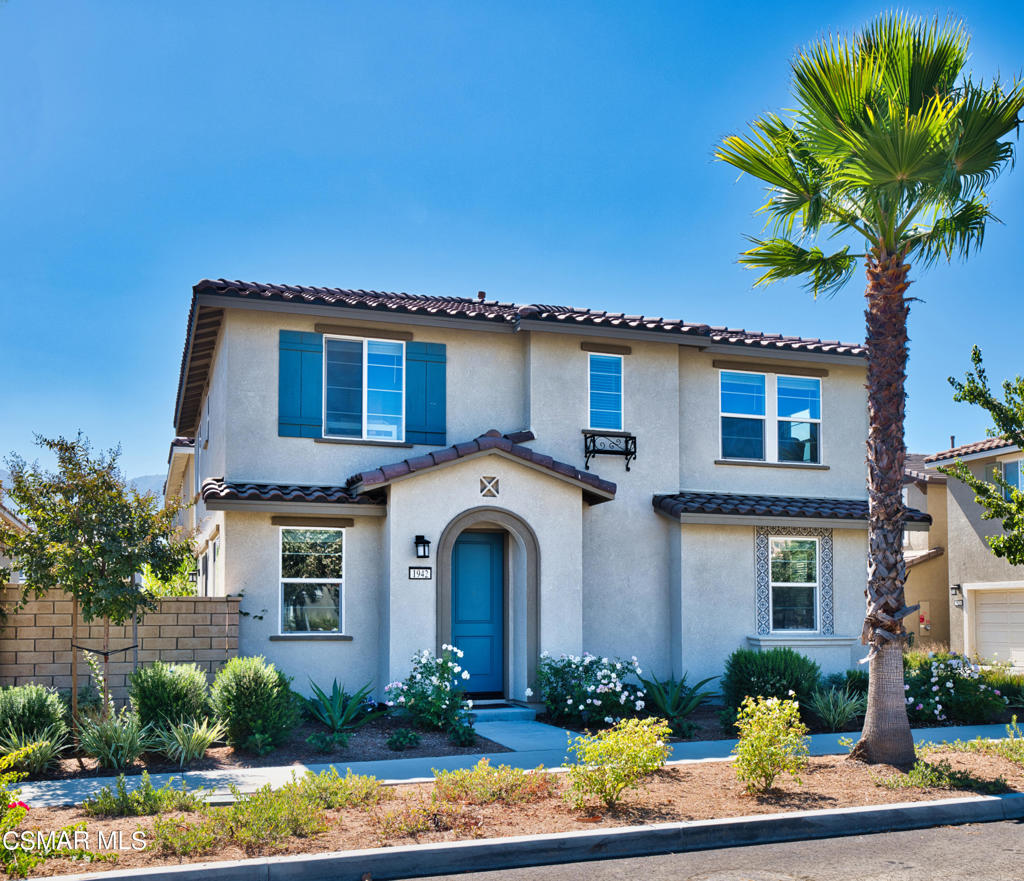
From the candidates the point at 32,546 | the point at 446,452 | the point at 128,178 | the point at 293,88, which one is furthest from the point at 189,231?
the point at 32,546

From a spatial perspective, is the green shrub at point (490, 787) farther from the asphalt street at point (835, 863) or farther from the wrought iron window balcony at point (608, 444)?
the wrought iron window balcony at point (608, 444)

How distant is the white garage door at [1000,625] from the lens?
2572 centimetres

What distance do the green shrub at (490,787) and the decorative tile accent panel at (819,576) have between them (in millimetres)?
8877

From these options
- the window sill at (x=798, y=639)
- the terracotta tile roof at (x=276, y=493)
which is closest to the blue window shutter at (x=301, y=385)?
the terracotta tile roof at (x=276, y=493)

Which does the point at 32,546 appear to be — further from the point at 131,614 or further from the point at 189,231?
the point at 189,231

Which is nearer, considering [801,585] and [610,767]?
[610,767]

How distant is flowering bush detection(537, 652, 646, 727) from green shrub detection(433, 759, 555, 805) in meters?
4.09

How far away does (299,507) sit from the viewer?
14359 mm

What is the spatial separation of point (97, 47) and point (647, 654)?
39.6ft

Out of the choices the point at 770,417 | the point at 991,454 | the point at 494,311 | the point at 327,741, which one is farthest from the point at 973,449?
the point at 327,741

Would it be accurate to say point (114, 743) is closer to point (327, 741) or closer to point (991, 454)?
point (327, 741)

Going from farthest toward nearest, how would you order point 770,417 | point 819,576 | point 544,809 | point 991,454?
point 991,454, point 770,417, point 819,576, point 544,809

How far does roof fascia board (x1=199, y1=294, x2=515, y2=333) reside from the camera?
1470 cm

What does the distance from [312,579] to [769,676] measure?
674 centimetres
